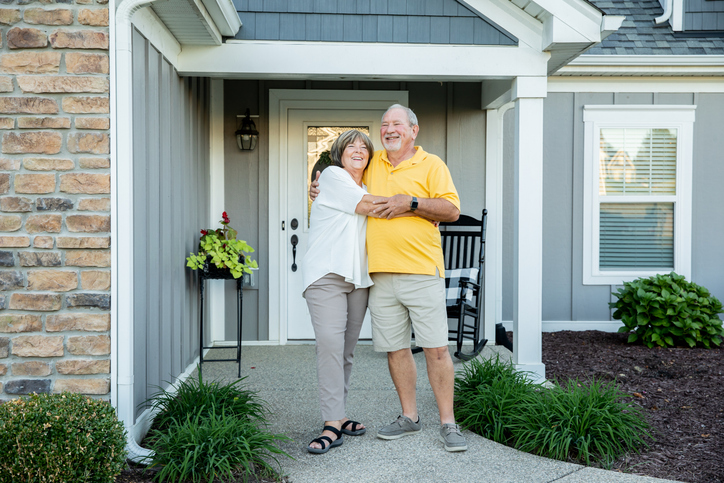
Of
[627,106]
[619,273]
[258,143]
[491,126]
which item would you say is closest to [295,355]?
[258,143]

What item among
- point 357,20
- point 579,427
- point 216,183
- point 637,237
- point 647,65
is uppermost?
point 647,65

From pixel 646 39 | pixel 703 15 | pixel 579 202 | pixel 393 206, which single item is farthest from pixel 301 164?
pixel 703 15

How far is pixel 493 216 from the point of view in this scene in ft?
17.0

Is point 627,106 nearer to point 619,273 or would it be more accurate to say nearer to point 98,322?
point 619,273

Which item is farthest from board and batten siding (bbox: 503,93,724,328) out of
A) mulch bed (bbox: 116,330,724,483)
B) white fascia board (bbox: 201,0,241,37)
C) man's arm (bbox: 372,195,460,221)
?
white fascia board (bbox: 201,0,241,37)

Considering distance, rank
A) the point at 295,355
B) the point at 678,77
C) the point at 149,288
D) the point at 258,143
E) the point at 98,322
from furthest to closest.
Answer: the point at 678,77
the point at 258,143
the point at 295,355
the point at 149,288
the point at 98,322

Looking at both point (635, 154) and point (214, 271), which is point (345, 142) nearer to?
point (214, 271)

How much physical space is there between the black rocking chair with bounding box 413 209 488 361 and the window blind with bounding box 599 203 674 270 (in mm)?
1278

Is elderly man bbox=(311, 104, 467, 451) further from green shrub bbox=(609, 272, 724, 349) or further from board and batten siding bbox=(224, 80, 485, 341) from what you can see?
green shrub bbox=(609, 272, 724, 349)

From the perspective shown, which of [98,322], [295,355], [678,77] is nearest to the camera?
[98,322]

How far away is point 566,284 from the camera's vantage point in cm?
552

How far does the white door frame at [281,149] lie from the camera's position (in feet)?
16.3

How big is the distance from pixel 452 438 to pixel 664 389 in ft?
5.97

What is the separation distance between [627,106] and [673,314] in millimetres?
1862
